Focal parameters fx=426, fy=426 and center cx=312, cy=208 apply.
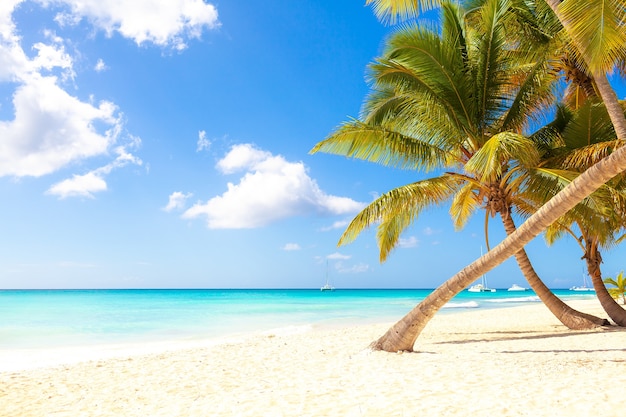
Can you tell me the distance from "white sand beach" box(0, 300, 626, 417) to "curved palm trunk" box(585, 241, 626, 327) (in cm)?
306

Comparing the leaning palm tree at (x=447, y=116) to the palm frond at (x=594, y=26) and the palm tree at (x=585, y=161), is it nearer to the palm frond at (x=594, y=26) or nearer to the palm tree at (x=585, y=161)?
the palm tree at (x=585, y=161)

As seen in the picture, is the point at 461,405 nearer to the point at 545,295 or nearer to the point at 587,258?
the point at 545,295

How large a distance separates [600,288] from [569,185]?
6.42 meters

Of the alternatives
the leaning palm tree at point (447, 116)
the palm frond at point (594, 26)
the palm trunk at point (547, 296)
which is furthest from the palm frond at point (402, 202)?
the palm frond at point (594, 26)

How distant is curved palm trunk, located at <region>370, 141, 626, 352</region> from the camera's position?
5.22 metres

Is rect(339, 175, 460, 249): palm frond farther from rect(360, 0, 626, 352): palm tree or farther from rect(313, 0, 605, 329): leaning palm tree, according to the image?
rect(360, 0, 626, 352): palm tree

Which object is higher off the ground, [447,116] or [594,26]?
[447,116]

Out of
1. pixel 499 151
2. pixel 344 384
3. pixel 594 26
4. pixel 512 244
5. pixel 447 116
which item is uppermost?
pixel 447 116

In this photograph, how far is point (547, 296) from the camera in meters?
9.37

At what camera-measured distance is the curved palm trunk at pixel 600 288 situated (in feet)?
32.3

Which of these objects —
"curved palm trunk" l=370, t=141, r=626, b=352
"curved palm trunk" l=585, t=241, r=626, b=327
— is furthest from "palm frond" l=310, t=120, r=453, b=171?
"curved palm trunk" l=585, t=241, r=626, b=327

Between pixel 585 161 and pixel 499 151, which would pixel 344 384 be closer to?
pixel 499 151

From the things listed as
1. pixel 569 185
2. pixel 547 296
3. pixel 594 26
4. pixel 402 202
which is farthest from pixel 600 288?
pixel 594 26

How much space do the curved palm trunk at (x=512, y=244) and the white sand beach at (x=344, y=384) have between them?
0.38 meters
